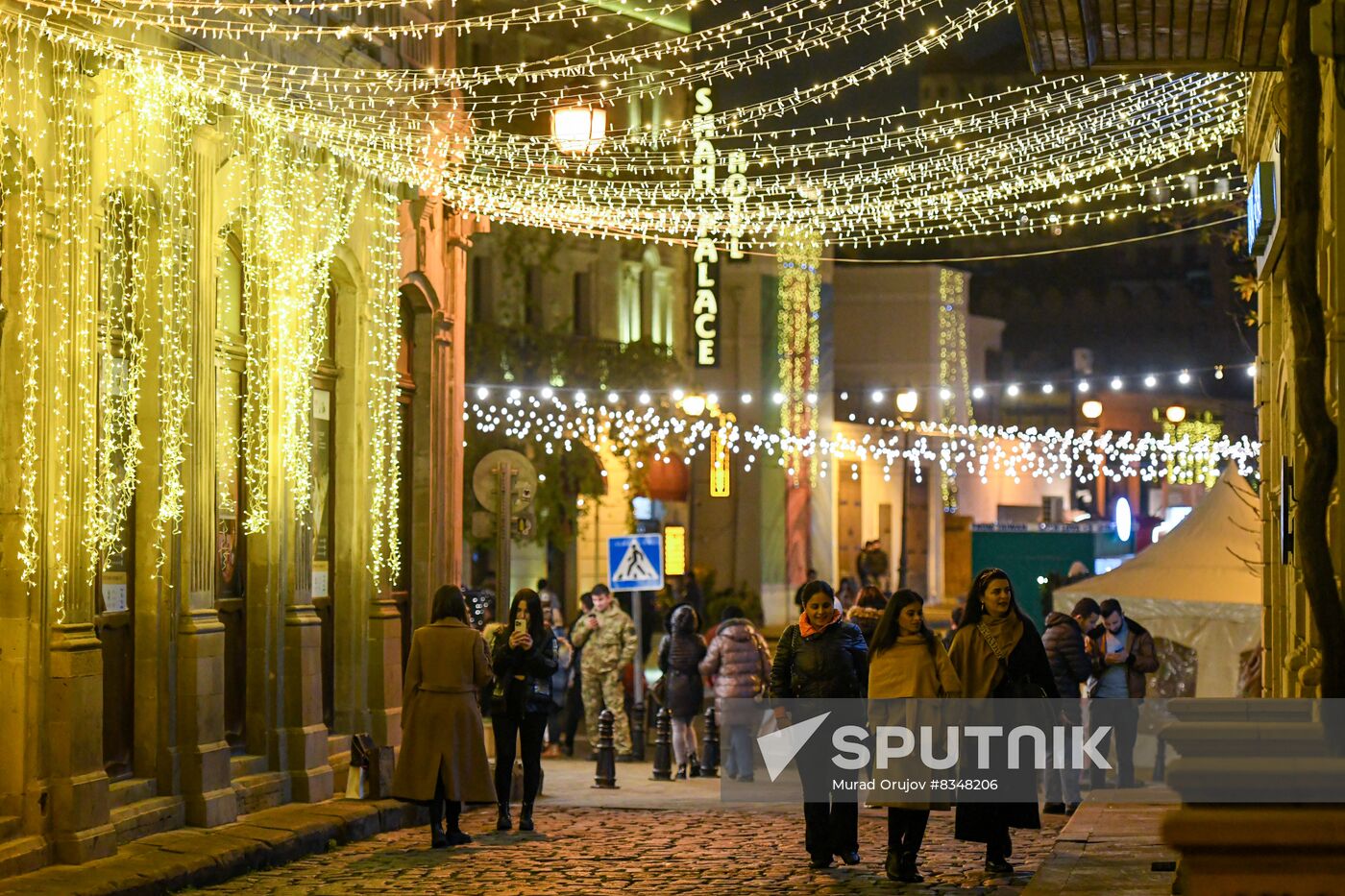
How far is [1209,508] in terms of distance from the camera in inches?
900

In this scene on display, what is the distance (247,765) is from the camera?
16609 mm

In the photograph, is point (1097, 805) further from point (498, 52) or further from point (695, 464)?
point (695, 464)

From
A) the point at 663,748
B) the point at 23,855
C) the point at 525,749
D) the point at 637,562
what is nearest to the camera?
the point at 23,855

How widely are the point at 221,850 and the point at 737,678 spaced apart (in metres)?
6.86

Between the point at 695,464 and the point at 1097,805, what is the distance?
3307cm

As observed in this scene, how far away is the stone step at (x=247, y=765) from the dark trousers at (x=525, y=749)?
1900 mm

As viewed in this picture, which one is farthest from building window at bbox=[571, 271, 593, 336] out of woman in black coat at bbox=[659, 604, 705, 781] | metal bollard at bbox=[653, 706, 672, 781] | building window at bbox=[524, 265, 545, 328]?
metal bollard at bbox=[653, 706, 672, 781]

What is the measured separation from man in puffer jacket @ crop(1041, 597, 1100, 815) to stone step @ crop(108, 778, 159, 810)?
6995mm

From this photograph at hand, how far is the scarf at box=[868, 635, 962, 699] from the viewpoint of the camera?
12633 millimetres

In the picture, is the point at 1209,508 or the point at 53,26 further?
the point at 1209,508

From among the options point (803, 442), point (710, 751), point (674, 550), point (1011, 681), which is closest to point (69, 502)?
point (1011, 681)

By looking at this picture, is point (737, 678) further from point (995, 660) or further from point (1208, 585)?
point (995, 660)

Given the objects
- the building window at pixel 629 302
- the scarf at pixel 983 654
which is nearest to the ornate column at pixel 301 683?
the scarf at pixel 983 654

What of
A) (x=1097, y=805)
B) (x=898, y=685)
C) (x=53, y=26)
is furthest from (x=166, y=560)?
(x=1097, y=805)
